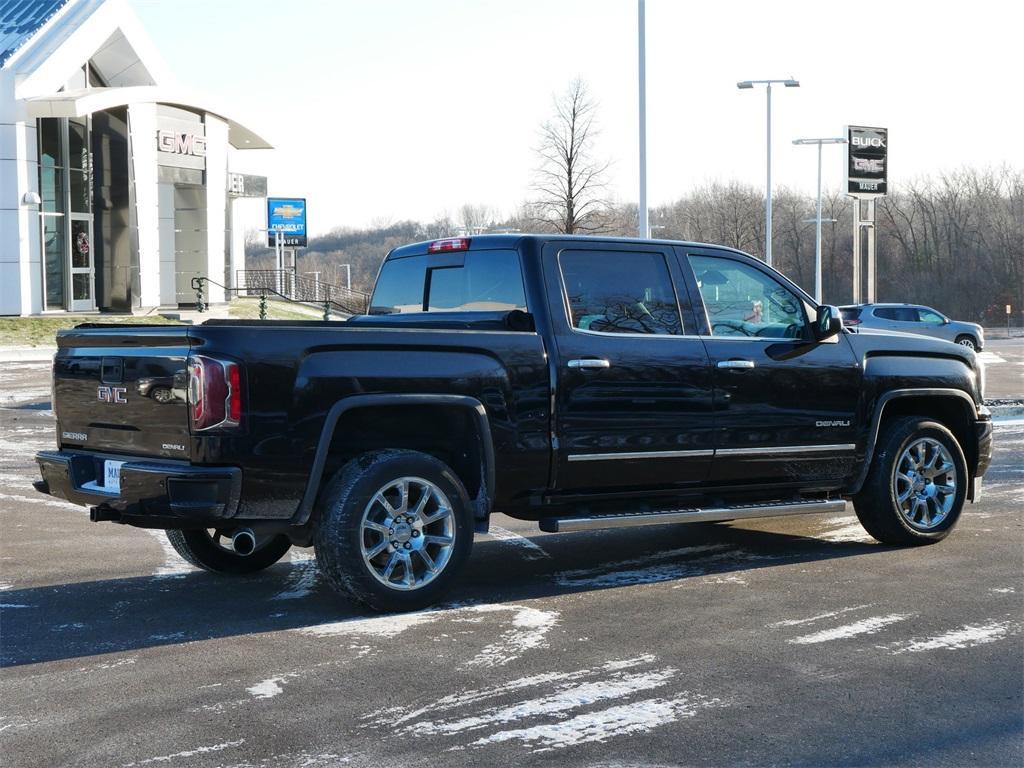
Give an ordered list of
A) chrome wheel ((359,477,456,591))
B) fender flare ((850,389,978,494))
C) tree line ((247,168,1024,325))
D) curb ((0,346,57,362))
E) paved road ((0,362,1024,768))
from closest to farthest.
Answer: paved road ((0,362,1024,768)), chrome wheel ((359,477,456,591)), fender flare ((850,389,978,494)), curb ((0,346,57,362)), tree line ((247,168,1024,325))

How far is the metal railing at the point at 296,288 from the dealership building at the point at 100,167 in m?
6.49

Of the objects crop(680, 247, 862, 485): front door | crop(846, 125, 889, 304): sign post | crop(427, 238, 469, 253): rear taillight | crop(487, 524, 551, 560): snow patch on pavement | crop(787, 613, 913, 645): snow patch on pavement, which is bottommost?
crop(487, 524, 551, 560): snow patch on pavement

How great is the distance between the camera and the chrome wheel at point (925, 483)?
800 cm

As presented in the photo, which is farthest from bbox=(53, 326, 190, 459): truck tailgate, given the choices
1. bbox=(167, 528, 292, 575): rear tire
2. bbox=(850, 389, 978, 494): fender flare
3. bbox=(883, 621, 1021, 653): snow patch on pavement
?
bbox=(850, 389, 978, 494): fender flare

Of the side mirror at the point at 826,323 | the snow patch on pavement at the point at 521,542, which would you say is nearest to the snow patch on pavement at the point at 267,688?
the snow patch on pavement at the point at 521,542

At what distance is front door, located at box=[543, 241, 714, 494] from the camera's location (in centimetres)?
676

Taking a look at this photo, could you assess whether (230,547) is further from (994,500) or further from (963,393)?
→ (994,500)

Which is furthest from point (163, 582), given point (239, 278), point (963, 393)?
point (239, 278)

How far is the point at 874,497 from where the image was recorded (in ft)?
25.9

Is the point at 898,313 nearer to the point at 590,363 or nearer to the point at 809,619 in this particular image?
the point at 590,363

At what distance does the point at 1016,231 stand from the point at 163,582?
8740 cm

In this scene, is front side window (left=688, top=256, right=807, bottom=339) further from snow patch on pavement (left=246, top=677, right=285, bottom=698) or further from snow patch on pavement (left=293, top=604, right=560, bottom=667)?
snow patch on pavement (left=246, top=677, right=285, bottom=698)

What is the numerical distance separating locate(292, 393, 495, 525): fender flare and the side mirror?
2401 millimetres

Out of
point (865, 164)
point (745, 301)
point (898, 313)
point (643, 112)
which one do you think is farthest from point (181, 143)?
point (745, 301)
